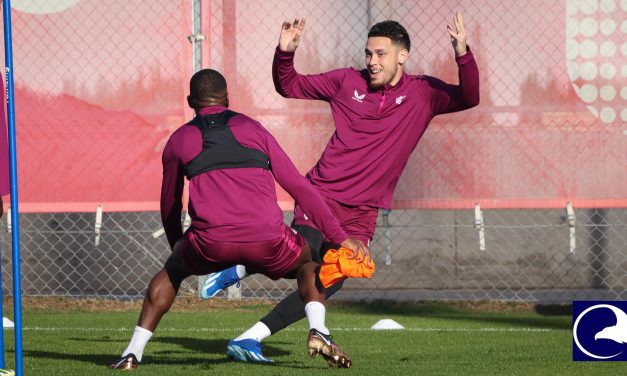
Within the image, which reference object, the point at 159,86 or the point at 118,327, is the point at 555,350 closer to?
the point at 118,327

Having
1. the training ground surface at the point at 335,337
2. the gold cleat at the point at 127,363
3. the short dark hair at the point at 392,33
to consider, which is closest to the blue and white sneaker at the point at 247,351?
the training ground surface at the point at 335,337

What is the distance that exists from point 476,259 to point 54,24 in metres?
5.10

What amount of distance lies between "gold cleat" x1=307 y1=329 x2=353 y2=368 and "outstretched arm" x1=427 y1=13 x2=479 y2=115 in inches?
74.7

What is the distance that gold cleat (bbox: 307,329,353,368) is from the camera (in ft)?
20.4

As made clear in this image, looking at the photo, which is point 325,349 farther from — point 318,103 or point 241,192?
point 318,103

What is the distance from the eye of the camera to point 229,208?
632cm

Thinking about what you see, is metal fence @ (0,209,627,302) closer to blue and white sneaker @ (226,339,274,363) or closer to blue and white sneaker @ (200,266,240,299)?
blue and white sneaker @ (200,266,240,299)

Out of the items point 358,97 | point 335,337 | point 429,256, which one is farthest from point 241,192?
point 429,256

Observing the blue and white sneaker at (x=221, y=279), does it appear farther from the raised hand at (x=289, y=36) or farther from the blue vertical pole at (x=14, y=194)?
the blue vertical pole at (x=14, y=194)

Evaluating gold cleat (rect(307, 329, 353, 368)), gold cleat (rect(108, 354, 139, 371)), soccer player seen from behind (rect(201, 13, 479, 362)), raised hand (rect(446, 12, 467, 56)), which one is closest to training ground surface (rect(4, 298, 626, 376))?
gold cleat (rect(108, 354, 139, 371))

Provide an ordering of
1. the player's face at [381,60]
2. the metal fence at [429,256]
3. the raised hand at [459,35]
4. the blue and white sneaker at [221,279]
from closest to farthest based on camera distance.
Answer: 1. the raised hand at [459,35]
2. the player's face at [381,60]
3. the blue and white sneaker at [221,279]
4. the metal fence at [429,256]
